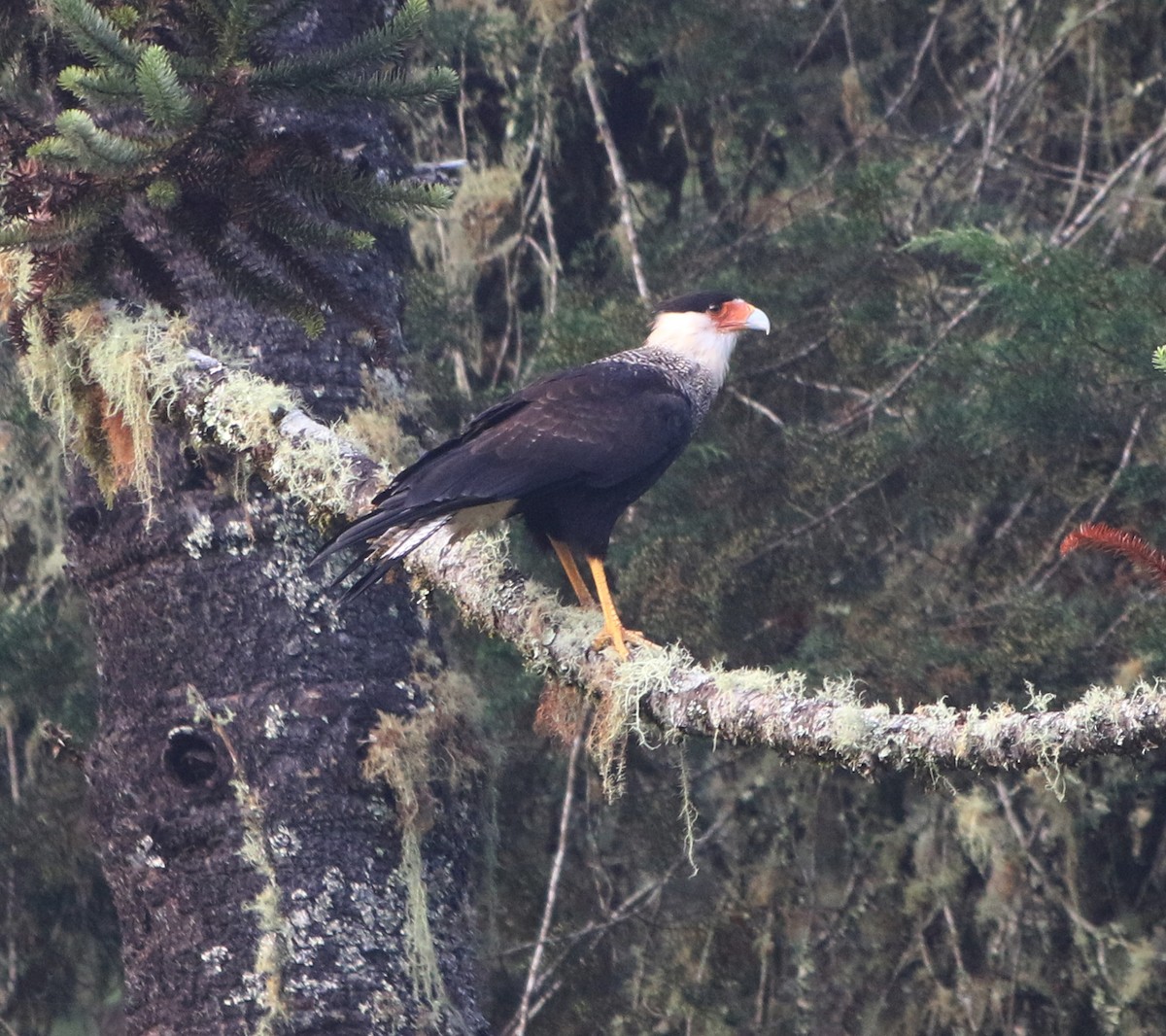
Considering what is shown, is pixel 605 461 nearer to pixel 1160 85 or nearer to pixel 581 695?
pixel 581 695

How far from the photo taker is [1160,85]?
581 centimetres

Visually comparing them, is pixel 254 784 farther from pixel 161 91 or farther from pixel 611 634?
pixel 161 91

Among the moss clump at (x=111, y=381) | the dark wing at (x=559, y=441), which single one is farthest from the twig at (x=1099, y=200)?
the moss clump at (x=111, y=381)

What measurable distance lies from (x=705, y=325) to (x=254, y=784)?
6.58 ft

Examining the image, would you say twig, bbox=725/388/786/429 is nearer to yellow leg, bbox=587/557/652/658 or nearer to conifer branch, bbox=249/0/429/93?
yellow leg, bbox=587/557/652/658

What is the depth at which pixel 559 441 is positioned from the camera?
159 inches

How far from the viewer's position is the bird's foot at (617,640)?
11.5 feet

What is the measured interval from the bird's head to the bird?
0.13 meters

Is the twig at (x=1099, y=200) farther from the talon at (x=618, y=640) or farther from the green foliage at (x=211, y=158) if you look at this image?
the green foliage at (x=211, y=158)

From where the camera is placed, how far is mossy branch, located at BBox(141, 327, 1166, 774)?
258cm

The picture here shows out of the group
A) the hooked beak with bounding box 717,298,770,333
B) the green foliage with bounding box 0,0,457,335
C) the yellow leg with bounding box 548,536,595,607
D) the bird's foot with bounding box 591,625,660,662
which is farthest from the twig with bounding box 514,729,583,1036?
the green foliage with bounding box 0,0,457,335

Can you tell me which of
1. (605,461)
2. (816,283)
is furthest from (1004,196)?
(605,461)

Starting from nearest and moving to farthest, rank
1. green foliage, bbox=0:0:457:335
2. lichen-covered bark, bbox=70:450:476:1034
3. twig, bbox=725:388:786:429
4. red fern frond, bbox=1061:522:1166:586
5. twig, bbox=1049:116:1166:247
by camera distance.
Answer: red fern frond, bbox=1061:522:1166:586, green foliage, bbox=0:0:457:335, lichen-covered bark, bbox=70:450:476:1034, twig, bbox=1049:116:1166:247, twig, bbox=725:388:786:429

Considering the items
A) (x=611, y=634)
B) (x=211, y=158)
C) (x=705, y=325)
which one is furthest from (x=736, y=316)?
(x=211, y=158)
